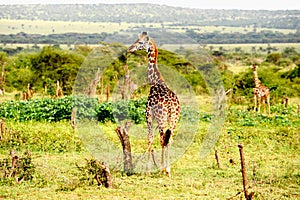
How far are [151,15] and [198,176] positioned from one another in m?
74.7

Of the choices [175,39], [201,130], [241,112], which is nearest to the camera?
[201,130]

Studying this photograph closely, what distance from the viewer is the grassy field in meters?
8.37

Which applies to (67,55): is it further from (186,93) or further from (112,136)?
(112,136)

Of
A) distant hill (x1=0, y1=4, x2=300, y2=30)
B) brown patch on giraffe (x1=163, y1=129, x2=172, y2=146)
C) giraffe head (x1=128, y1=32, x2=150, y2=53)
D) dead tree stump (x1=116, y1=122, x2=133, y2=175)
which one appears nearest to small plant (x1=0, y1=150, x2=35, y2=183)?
dead tree stump (x1=116, y1=122, x2=133, y2=175)

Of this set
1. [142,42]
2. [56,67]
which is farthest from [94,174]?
[56,67]

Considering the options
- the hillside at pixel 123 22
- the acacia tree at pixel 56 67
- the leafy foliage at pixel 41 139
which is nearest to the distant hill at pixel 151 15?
the hillside at pixel 123 22

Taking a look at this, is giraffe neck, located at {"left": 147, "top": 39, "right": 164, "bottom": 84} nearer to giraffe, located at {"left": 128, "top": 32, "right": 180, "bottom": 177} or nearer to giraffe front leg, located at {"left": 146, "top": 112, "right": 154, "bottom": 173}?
giraffe, located at {"left": 128, "top": 32, "right": 180, "bottom": 177}

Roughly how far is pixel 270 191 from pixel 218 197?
95 cm

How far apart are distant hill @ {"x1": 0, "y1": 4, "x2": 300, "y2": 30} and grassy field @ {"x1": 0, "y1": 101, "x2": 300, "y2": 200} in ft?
209

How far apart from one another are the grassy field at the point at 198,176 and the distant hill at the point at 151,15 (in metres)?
63.6

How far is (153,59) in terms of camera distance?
10391 mm

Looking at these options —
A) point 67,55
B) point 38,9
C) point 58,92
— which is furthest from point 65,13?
point 58,92

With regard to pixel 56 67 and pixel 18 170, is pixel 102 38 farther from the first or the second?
pixel 18 170

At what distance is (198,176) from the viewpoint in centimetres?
972
